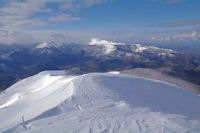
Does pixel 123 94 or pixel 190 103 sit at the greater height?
pixel 123 94

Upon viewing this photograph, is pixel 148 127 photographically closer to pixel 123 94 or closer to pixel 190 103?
pixel 123 94

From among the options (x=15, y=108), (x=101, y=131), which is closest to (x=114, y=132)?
(x=101, y=131)

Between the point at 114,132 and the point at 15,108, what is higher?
Result: the point at 114,132

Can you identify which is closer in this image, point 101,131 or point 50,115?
point 101,131

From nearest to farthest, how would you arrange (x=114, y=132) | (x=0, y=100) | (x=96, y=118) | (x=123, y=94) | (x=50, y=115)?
(x=114, y=132) → (x=96, y=118) → (x=50, y=115) → (x=123, y=94) → (x=0, y=100)

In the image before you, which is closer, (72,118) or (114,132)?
(114,132)

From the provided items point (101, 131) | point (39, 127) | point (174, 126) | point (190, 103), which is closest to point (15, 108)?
point (39, 127)

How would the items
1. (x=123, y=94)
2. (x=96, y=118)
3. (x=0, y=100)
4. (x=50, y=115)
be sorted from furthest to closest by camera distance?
1. (x=0, y=100)
2. (x=123, y=94)
3. (x=50, y=115)
4. (x=96, y=118)

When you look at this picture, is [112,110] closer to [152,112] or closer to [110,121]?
[110,121]

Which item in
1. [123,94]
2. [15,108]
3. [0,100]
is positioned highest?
[123,94]

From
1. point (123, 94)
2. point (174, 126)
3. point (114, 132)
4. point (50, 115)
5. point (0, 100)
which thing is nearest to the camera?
point (114, 132)
